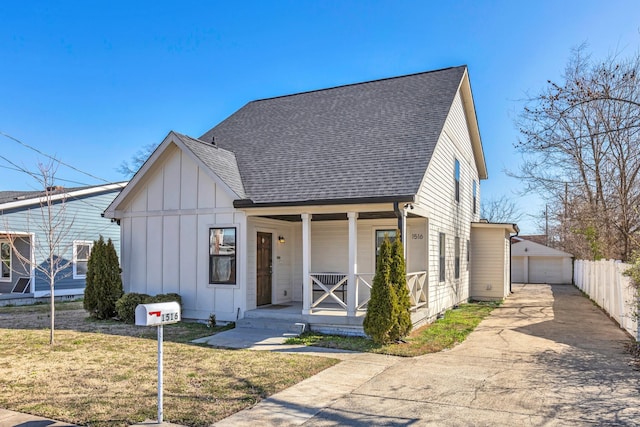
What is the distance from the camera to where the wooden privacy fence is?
954 cm

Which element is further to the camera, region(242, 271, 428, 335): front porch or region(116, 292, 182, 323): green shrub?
region(116, 292, 182, 323): green shrub

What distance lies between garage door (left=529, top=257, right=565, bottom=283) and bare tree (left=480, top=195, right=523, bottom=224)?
57.2ft

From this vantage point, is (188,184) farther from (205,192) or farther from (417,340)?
(417,340)

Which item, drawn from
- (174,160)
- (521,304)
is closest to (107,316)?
(174,160)

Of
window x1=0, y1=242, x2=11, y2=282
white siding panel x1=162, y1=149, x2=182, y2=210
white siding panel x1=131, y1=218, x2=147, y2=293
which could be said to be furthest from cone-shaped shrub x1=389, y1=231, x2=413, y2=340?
window x1=0, y1=242, x2=11, y2=282

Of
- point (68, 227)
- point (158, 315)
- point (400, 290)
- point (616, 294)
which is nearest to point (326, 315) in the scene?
point (400, 290)

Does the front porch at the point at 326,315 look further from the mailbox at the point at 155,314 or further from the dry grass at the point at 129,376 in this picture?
the mailbox at the point at 155,314

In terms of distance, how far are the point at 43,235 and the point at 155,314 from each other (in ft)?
54.3

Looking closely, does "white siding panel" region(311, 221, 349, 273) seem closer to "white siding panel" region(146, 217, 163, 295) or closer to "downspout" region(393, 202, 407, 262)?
"downspout" region(393, 202, 407, 262)

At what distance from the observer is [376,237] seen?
12.6 metres

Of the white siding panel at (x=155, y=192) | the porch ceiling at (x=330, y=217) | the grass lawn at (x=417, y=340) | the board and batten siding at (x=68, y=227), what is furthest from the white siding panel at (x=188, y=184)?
the board and batten siding at (x=68, y=227)

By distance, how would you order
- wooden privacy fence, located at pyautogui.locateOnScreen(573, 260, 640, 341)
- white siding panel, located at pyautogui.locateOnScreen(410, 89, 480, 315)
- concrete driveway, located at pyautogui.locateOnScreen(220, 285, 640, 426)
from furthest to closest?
white siding panel, located at pyautogui.locateOnScreen(410, 89, 480, 315) → wooden privacy fence, located at pyautogui.locateOnScreen(573, 260, 640, 341) → concrete driveway, located at pyautogui.locateOnScreen(220, 285, 640, 426)

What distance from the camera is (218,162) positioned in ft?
38.8

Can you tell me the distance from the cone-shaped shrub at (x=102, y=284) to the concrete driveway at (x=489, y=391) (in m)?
7.31
